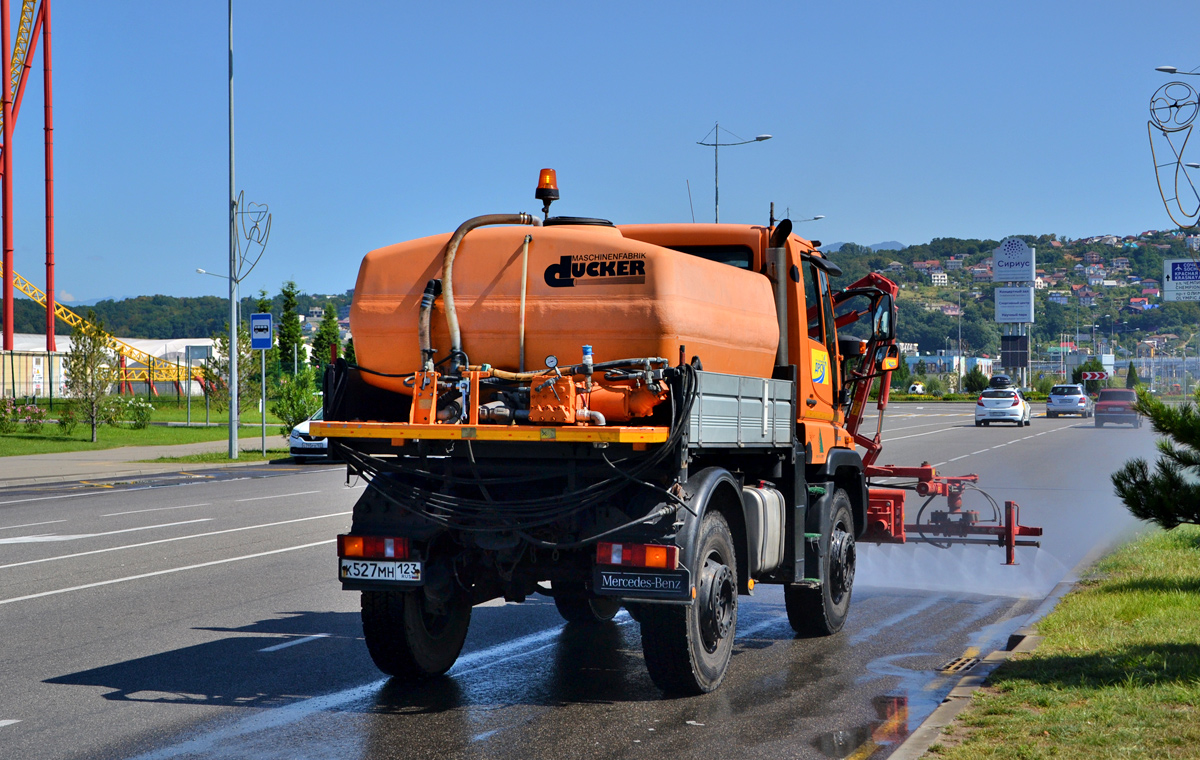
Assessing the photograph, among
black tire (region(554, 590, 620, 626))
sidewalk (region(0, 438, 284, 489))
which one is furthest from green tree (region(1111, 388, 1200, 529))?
sidewalk (region(0, 438, 284, 489))

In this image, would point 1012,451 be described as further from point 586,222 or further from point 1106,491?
point 586,222

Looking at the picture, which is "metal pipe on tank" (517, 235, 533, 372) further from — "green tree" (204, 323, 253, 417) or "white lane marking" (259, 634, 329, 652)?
"green tree" (204, 323, 253, 417)

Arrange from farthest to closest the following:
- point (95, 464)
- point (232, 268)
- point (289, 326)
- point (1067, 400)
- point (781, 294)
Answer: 1. point (289, 326)
2. point (1067, 400)
3. point (232, 268)
4. point (95, 464)
5. point (781, 294)

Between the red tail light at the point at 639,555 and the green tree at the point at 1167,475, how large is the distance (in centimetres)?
321

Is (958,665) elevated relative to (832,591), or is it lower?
lower

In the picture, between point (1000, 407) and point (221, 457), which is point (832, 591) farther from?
point (1000, 407)

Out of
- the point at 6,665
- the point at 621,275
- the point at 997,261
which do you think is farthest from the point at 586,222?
the point at 997,261

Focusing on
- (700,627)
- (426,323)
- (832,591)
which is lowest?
(832,591)

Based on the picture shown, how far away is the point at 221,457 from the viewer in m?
28.2

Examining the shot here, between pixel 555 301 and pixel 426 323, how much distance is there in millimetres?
728

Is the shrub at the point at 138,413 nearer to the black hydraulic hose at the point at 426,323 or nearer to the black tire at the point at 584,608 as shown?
the black tire at the point at 584,608

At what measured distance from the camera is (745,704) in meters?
6.55

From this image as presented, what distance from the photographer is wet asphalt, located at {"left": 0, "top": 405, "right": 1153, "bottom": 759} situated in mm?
5840

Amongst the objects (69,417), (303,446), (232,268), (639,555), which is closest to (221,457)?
(303,446)
